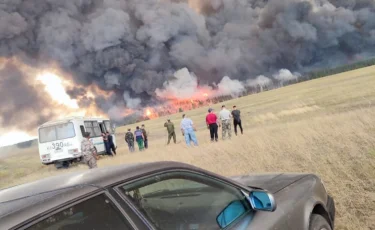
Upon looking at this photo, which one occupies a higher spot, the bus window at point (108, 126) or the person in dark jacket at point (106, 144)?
the bus window at point (108, 126)

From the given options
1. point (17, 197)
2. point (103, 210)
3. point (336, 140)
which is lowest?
point (336, 140)

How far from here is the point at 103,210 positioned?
5.28 feet

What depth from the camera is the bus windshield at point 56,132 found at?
19.3 metres

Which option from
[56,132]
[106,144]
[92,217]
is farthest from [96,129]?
[92,217]

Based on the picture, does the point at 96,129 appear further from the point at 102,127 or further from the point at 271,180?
the point at 271,180

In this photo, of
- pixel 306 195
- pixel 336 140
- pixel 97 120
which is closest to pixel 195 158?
pixel 336 140

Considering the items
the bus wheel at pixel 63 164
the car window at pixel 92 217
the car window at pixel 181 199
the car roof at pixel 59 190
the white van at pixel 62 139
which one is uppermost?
the white van at pixel 62 139

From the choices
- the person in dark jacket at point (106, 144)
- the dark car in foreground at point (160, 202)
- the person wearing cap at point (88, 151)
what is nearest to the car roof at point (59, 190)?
the dark car in foreground at point (160, 202)

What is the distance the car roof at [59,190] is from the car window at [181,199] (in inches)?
2.6

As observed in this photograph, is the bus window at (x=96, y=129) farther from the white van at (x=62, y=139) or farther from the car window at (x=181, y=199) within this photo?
the car window at (x=181, y=199)

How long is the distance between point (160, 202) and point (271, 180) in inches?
41.9

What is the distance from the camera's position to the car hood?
281 centimetres

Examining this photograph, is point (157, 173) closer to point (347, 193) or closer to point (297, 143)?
point (347, 193)

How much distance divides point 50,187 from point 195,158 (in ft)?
26.6
